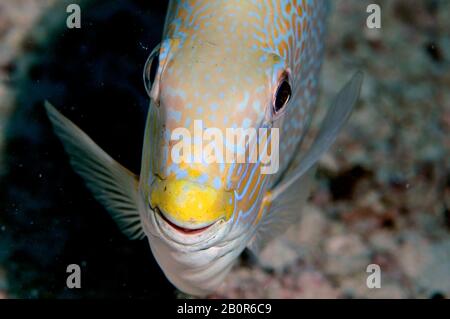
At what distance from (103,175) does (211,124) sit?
1071 mm

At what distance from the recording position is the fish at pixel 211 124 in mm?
1790

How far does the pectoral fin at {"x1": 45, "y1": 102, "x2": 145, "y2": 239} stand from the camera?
8.02 ft

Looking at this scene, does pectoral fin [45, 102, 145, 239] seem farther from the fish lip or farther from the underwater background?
the fish lip

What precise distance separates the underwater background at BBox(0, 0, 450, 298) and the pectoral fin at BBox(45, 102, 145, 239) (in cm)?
46

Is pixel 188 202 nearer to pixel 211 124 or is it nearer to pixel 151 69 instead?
pixel 211 124

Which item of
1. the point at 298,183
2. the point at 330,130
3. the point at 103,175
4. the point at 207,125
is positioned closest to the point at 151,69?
the point at 207,125

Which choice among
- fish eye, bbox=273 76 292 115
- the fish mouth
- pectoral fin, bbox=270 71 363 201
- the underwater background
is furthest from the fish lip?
the underwater background

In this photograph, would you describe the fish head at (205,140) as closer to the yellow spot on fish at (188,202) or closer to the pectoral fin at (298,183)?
the yellow spot on fish at (188,202)

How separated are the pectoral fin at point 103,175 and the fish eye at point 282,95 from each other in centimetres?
82

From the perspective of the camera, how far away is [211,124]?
183 cm

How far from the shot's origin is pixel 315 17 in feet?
9.04
